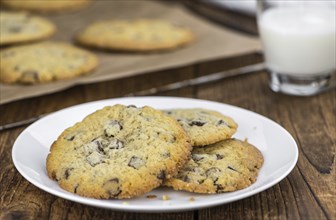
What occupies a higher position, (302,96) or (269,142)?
(269,142)

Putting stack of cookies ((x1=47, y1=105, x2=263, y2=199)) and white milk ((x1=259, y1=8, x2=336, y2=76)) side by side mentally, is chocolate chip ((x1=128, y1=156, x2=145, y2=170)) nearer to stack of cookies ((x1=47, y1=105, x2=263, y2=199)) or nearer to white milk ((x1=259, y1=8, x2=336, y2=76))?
stack of cookies ((x1=47, y1=105, x2=263, y2=199))

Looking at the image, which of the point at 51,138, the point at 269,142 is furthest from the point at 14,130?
the point at 269,142

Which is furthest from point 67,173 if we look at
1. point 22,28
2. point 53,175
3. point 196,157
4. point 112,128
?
point 22,28

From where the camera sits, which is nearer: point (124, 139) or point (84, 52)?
point (124, 139)

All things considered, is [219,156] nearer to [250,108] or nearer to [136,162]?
[136,162]

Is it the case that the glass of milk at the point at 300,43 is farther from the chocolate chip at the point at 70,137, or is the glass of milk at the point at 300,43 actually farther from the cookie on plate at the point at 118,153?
the chocolate chip at the point at 70,137

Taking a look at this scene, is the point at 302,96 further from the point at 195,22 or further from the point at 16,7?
the point at 16,7

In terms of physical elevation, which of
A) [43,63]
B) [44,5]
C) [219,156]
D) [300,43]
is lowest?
[44,5]

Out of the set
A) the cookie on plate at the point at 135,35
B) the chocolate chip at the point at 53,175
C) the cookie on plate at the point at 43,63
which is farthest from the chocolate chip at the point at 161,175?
the cookie on plate at the point at 135,35
